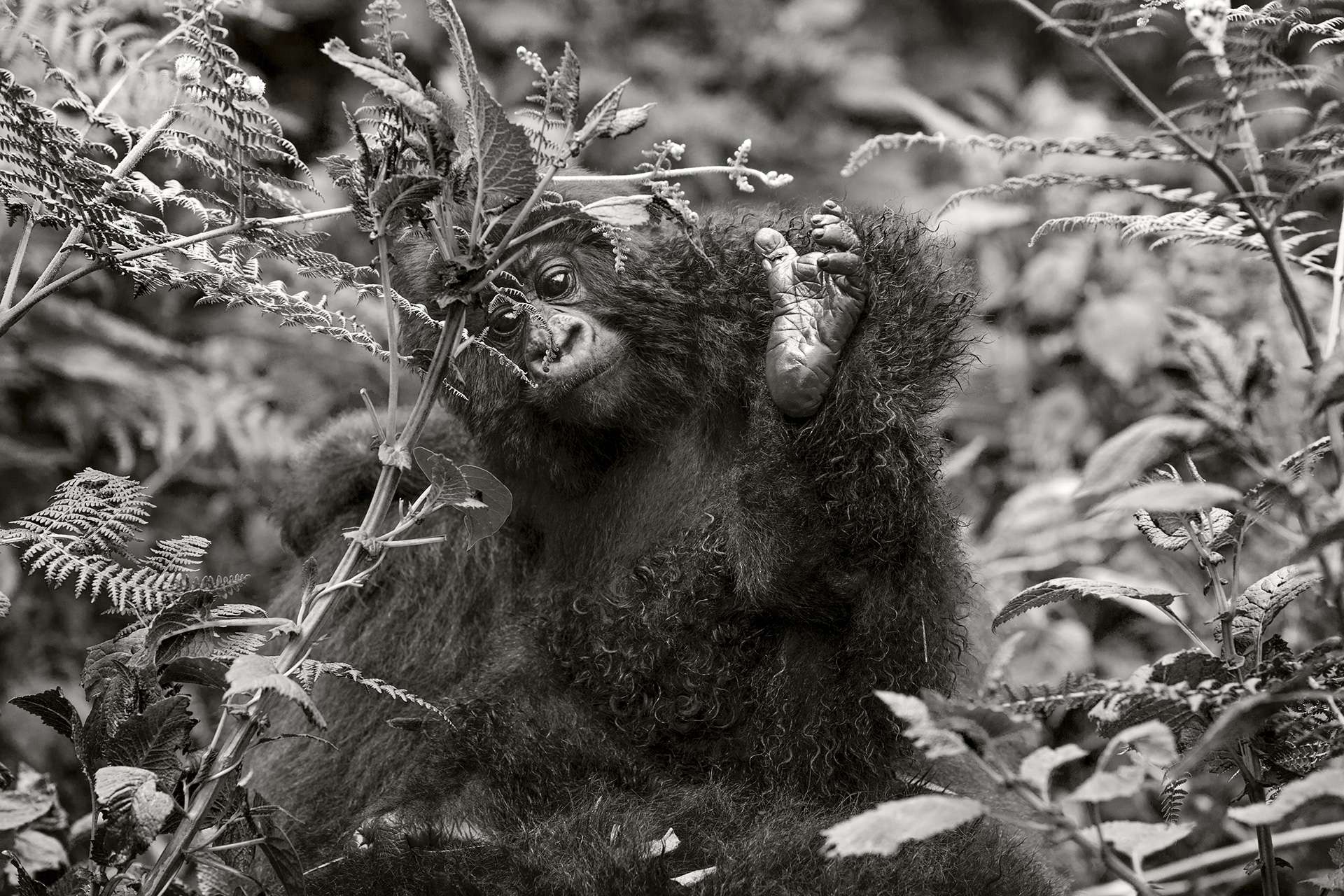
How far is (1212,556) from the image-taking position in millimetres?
1823

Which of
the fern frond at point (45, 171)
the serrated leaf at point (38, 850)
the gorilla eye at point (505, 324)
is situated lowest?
the serrated leaf at point (38, 850)

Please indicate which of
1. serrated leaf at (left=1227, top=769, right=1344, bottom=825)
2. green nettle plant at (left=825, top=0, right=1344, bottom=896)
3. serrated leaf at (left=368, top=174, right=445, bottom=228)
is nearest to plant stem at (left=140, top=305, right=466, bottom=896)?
serrated leaf at (left=368, top=174, right=445, bottom=228)

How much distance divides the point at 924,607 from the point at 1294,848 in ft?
5.88

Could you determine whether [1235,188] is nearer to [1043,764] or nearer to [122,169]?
[1043,764]

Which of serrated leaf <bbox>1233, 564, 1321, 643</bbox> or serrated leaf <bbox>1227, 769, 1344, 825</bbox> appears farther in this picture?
serrated leaf <bbox>1233, 564, 1321, 643</bbox>

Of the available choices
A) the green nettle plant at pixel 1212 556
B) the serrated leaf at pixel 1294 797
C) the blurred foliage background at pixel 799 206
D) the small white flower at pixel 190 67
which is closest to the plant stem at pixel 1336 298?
the green nettle plant at pixel 1212 556

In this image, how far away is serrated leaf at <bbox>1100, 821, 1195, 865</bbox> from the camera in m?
1.35

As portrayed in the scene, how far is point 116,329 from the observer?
16.4 ft

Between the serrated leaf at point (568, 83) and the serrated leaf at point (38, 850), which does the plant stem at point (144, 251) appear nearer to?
the serrated leaf at point (568, 83)

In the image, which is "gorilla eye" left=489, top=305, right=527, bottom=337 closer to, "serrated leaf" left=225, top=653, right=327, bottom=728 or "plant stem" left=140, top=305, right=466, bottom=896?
"plant stem" left=140, top=305, right=466, bottom=896

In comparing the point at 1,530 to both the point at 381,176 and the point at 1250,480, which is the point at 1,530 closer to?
the point at 381,176

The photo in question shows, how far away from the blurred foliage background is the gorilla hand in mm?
551

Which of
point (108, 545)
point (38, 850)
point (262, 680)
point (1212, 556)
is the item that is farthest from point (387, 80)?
point (38, 850)

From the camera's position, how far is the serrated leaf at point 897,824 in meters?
1.27
